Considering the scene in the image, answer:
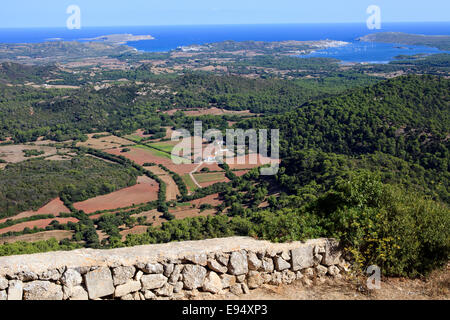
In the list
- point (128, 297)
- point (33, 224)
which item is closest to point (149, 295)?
point (128, 297)

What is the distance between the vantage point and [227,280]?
270 inches

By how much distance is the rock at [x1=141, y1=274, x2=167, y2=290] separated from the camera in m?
6.50

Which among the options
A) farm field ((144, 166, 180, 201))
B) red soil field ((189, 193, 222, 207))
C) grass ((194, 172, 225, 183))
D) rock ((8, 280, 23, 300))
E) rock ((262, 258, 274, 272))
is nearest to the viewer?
rock ((8, 280, 23, 300))

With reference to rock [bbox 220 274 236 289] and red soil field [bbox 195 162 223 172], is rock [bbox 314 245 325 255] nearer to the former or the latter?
rock [bbox 220 274 236 289]

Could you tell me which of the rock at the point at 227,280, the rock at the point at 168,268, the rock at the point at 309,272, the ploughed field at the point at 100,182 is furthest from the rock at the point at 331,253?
the ploughed field at the point at 100,182

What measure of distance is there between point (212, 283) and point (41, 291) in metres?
3.03

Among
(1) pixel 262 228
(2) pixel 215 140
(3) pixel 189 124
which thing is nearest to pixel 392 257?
(1) pixel 262 228

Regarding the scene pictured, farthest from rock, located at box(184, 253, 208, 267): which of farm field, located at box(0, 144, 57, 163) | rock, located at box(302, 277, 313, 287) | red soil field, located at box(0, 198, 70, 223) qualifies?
farm field, located at box(0, 144, 57, 163)

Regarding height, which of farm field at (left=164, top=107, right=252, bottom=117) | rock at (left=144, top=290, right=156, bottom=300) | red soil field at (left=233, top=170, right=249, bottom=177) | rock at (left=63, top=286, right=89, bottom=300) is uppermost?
farm field at (left=164, top=107, right=252, bottom=117)

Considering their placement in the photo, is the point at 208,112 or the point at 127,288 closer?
the point at 127,288

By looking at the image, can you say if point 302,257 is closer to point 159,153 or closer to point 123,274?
point 123,274

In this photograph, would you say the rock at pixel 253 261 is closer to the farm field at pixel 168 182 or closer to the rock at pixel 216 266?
the rock at pixel 216 266

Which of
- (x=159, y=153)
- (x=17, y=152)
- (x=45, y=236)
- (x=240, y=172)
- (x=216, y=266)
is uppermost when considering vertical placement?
(x=216, y=266)

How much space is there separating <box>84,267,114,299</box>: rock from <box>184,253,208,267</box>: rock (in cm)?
145
